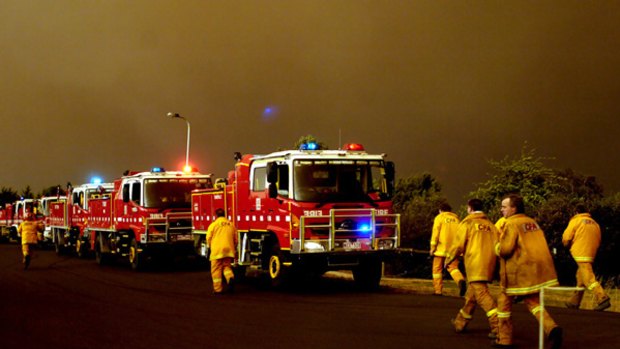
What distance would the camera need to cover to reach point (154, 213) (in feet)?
75.3

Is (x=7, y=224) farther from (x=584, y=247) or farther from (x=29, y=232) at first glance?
(x=584, y=247)

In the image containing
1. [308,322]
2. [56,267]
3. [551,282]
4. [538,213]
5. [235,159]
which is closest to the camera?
[551,282]

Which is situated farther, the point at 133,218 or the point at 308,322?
the point at 133,218

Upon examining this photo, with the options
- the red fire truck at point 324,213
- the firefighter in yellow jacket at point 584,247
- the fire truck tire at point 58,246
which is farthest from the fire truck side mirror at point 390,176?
the fire truck tire at point 58,246

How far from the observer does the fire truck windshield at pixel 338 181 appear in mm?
15836

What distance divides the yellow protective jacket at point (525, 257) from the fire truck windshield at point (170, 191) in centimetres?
1572

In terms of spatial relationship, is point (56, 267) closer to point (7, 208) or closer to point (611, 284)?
point (611, 284)

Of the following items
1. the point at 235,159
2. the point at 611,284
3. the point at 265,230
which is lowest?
the point at 611,284

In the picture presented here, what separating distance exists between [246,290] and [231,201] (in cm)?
261

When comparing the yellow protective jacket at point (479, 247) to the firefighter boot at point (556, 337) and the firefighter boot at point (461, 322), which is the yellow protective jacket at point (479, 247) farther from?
the firefighter boot at point (556, 337)

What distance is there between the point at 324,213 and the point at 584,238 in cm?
505

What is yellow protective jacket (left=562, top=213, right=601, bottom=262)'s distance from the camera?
12953 millimetres

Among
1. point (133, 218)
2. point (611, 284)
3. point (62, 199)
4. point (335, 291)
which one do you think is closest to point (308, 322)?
point (335, 291)

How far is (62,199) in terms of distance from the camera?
33500mm
